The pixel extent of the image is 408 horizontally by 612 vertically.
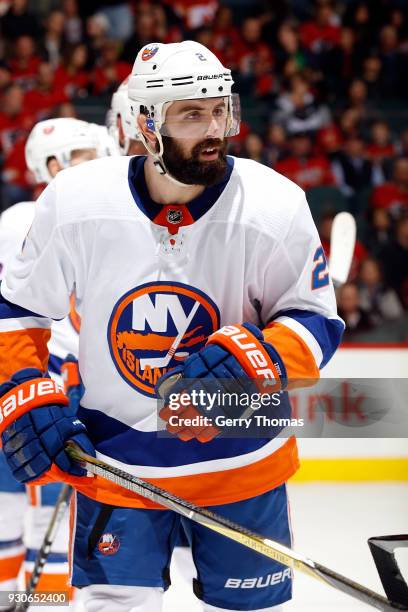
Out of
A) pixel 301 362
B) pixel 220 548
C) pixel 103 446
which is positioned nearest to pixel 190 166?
pixel 301 362

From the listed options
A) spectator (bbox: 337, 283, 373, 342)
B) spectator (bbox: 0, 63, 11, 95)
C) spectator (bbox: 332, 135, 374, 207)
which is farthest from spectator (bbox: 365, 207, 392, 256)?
spectator (bbox: 0, 63, 11, 95)

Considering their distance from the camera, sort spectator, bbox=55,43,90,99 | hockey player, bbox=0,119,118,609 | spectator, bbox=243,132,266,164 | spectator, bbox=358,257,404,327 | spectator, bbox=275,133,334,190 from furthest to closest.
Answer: spectator, bbox=55,43,90,99 → spectator, bbox=275,133,334,190 → spectator, bbox=243,132,266,164 → spectator, bbox=358,257,404,327 → hockey player, bbox=0,119,118,609

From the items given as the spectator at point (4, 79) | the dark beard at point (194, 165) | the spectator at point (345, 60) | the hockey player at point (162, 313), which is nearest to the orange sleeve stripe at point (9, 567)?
the hockey player at point (162, 313)

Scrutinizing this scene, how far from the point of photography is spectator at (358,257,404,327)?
4.99 meters

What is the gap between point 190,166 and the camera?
5.47 ft

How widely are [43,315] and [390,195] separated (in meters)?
4.22

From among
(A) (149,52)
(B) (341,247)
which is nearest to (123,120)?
(B) (341,247)

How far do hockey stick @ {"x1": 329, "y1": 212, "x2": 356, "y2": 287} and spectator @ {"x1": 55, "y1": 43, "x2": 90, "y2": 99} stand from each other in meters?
4.02

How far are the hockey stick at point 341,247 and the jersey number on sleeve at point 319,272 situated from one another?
61 cm

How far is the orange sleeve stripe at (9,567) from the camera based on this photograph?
2.62 meters

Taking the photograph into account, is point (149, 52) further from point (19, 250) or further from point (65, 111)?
point (65, 111)

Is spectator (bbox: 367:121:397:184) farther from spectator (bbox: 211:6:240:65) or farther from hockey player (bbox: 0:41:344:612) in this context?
hockey player (bbox: 0:41:344:612)

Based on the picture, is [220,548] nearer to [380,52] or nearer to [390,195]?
[390,195]

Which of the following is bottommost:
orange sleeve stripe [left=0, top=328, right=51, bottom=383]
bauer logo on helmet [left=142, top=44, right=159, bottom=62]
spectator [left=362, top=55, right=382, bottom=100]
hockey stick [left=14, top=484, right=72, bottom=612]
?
hockey stick [left=14, top=484, right=72, bottom=612]
